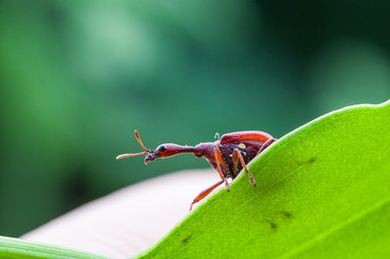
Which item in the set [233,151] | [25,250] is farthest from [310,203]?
[233,151]

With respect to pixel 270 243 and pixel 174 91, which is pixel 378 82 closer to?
pixel 174 91

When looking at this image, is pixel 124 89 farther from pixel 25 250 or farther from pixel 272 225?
pixel 25 250

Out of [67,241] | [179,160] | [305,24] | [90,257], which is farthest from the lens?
[305,24]

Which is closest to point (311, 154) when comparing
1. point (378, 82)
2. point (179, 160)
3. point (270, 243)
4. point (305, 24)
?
point (270, 243)

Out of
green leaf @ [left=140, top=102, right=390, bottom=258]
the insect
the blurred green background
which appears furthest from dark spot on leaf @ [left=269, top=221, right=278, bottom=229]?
the blurred green background

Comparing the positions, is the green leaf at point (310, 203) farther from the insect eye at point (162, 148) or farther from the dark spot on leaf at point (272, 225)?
the insect eye at point (162, 148)

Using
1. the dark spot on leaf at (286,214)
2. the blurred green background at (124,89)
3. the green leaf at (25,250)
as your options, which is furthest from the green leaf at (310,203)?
the blurred green background at (124,89)
